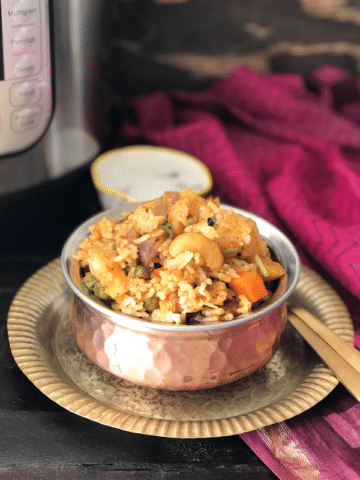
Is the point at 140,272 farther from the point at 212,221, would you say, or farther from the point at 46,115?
the point at 46,115

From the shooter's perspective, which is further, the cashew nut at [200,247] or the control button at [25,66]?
the control button at [25,66]

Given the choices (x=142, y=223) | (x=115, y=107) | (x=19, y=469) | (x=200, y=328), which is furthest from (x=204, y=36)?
(x=19, y=469)

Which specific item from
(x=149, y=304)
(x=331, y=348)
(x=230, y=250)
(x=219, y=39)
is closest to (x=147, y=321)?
(x=149, y=304)

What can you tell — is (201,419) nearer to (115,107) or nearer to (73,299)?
(73,299)

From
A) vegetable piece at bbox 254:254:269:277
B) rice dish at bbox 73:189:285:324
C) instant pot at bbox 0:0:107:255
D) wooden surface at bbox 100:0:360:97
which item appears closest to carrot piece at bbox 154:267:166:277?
rice dish at bbox 73:189:285:324

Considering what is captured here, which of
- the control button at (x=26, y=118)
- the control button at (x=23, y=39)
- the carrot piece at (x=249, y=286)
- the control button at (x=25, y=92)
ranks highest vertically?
the control button at (x=23, y=39)

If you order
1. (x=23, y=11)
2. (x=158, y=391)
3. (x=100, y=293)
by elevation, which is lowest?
(x=158, y=391)

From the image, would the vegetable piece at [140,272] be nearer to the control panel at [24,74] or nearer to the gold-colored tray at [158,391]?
the gold-colored tray at [158,391]

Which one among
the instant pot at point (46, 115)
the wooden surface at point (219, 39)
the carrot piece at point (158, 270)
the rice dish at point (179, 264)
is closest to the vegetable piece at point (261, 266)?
the rice dish at point (179, 264)
